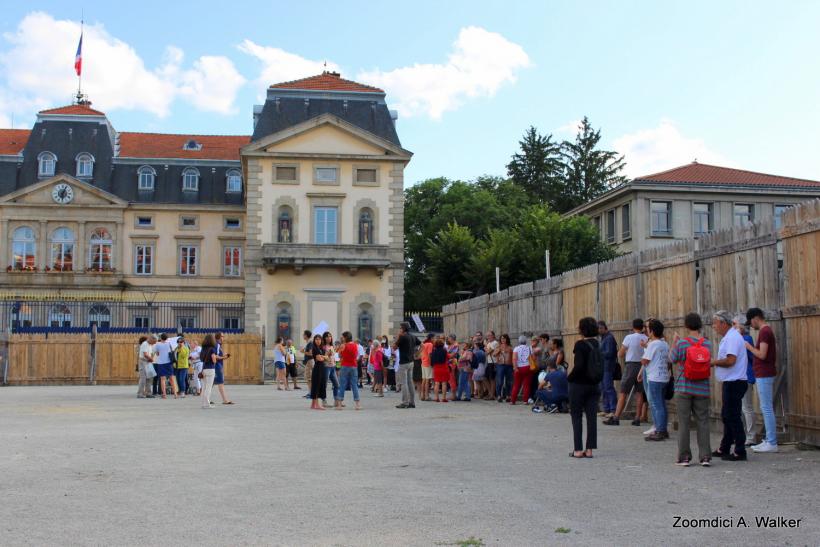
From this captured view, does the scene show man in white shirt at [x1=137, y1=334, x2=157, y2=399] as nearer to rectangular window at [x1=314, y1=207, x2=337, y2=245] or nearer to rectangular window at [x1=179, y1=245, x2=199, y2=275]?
rectangular window at [x1=314, y1=207, x2=337, y2=245]

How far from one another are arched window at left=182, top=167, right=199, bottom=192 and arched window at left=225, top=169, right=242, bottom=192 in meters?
1.87

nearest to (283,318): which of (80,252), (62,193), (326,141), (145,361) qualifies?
(326,141)

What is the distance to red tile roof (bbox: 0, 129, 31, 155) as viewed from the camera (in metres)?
61.7

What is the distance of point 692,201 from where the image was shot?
5472 cm

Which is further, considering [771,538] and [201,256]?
[201,256]

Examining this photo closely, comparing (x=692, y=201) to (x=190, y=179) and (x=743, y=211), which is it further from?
(x=190, y=179)

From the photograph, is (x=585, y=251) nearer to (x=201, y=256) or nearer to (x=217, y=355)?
(x=201, y=256)

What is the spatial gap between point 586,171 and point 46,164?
42143 mm

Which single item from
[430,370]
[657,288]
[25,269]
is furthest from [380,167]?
[657,288]

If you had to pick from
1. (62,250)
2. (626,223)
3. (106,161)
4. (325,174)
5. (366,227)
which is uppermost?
(106,161)

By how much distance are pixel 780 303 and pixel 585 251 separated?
39803 millimetres

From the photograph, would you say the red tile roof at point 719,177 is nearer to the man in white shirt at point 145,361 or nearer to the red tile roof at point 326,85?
the red tile roof at point 326,85

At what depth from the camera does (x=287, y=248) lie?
48094 mm

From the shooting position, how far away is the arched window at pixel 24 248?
57.1m
